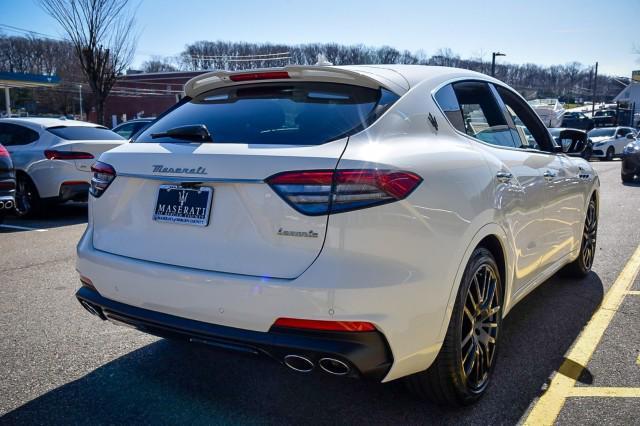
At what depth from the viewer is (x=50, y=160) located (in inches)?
327

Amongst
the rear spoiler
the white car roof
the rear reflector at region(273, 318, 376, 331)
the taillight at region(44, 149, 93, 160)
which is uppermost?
the rear spoiler

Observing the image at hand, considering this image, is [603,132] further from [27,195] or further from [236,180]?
[236,180]

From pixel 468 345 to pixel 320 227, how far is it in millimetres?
1154

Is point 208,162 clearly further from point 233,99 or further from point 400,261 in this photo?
point 400,261

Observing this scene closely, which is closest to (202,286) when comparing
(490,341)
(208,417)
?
(208,417)

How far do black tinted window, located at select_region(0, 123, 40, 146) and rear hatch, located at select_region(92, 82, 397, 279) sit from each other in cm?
679

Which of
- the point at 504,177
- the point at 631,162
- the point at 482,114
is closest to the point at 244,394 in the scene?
the point at 504,177

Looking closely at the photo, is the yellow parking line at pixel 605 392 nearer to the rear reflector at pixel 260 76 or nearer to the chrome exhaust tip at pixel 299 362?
the chrome exhaust tip at pixel 299 362

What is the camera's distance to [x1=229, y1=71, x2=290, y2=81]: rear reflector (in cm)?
277

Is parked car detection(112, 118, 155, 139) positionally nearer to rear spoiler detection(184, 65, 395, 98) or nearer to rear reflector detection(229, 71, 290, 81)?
rear spoiler detection(184, 65, 395, 98)

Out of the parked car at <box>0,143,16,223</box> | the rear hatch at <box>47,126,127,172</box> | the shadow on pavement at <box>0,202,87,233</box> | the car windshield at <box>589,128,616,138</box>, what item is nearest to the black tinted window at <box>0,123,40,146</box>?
the rear hatch at <box>47,126,127,172</box>

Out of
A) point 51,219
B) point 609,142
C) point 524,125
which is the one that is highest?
point 524,125

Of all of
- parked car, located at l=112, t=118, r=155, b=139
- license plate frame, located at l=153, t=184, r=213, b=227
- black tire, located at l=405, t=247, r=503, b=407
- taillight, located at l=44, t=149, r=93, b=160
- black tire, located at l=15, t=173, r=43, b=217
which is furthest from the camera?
parked car, located at l=112, t=118, r=155, b=139

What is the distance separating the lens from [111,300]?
8.73ft
